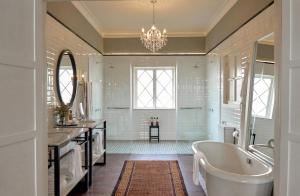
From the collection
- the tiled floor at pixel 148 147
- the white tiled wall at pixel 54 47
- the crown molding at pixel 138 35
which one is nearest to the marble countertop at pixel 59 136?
the white tiled wall at pixel 54 47

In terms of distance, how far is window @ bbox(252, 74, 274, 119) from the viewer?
3000mm

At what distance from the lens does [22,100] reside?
59.8 inches

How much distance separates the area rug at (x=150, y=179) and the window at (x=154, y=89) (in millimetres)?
2689

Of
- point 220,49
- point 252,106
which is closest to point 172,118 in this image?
point 220,49

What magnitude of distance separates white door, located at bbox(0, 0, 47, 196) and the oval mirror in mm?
2237

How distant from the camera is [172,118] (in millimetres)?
7680

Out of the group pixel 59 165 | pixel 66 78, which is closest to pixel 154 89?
pixel 66 78

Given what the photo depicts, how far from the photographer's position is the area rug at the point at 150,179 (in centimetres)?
366

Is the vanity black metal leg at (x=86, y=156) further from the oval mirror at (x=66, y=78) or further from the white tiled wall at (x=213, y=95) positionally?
the white tiled wall at (x=213, y=95)

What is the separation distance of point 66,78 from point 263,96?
2806 mm

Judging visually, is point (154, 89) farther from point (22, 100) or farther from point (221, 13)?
point (22, 100)

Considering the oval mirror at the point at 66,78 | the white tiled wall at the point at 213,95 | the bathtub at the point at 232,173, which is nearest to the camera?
the bathtub at the point at 232,173

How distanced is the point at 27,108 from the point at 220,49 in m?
4.62

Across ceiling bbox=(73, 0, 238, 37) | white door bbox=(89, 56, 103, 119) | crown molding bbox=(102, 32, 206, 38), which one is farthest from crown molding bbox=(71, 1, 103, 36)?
white door bbox=(89, 56, 103, 119)
